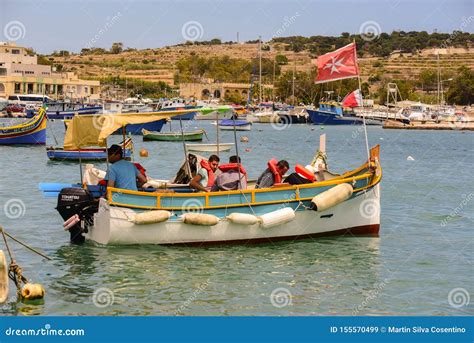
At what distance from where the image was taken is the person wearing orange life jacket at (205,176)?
19375 mm

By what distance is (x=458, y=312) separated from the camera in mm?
14875

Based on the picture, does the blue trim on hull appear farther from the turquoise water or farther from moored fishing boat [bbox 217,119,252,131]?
moored fishing boat [bbox 217,119,252,131]

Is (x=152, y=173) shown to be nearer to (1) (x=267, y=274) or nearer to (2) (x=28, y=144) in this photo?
(2) (x=28, y=144)

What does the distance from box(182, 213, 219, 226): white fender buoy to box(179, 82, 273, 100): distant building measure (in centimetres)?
15002

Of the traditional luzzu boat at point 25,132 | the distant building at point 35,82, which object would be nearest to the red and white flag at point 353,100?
the traditional luzzu boat at point 25,132

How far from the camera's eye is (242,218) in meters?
18.7

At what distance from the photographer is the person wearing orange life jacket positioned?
19375mm

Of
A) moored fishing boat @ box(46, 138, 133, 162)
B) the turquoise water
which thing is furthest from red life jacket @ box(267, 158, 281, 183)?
moored fishing boat @ box(46, 138, 133, 162)

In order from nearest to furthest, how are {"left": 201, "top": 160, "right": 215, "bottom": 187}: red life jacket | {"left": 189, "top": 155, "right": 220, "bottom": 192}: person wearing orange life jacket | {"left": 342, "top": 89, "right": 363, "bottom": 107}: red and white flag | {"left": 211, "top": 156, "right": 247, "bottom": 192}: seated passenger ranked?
{"left": 211, "top": 156, "right": 247, "bottom": 192}: seated passenger
{"left": 189, "top": 155, "right": 220, "bottom": 192}: person wearing orange life jacket
{"left": 201, "top": 160, "right": 215, "bottom": 187}: red life jacket
{"left": 342, "top": 89, "right": 363, "bottom": 107}: red and white flag

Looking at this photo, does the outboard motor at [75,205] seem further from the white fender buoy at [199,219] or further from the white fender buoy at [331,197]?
the white fender buoy at [331,197]

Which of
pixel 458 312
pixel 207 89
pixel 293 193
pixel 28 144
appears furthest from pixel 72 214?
pixel 207 89

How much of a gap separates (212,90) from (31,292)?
161m

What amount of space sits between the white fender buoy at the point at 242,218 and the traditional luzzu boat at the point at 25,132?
3480 centimetres
